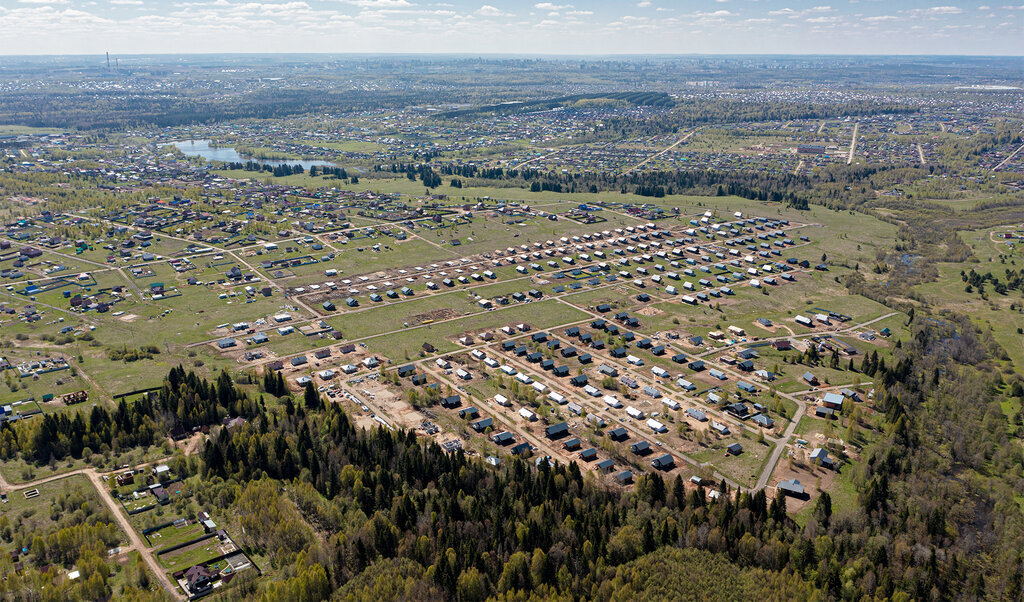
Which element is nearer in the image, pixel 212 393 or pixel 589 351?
pixel 212 393

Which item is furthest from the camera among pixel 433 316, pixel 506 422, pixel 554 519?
pixel 433 316

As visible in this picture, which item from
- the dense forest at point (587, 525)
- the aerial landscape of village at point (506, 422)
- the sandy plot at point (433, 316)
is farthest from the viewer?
the sandy plot at point (433, 316)

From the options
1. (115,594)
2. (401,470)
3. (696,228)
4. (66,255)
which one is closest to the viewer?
(115,594)

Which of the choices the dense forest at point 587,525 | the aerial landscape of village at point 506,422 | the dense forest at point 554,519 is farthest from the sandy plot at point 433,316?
the dense forest at point 587,525

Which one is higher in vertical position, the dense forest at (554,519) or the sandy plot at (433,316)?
the sandy plot at (433,316)

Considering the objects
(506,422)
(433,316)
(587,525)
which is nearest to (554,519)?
(587,525)

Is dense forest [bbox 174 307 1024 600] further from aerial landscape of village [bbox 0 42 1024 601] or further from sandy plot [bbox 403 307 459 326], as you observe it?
sandy plot [bbox 403 307 459 326]

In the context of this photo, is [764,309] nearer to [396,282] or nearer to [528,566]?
[396,282]

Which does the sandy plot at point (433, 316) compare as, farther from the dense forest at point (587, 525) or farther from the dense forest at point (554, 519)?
the dense forest at point (587, 525)

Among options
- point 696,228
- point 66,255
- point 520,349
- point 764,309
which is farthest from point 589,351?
point 66,255

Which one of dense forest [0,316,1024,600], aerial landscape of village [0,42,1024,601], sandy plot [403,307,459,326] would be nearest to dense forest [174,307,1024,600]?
dense forest [0,316,1024,600]

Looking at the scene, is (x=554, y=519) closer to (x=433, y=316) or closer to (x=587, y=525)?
(x=587, y=525)
